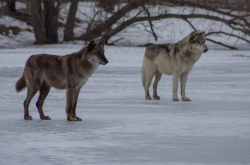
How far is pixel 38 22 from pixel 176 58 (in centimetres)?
1818

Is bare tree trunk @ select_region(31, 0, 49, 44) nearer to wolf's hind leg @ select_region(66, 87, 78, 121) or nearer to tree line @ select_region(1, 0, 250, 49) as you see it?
tree line @ select_region(1, 0, 250, 49)

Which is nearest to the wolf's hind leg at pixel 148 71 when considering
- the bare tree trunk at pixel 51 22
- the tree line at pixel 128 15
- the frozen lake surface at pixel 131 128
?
the frozen lake surface at pixel 131 128

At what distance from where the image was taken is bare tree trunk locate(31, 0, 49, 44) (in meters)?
24.4

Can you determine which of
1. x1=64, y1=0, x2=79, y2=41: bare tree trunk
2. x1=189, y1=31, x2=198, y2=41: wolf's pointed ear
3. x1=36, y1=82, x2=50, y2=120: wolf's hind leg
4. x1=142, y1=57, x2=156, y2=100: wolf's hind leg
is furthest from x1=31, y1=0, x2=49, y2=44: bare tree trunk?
x1=36, y1=82, x2=50, y2=120: wolf's hind leg

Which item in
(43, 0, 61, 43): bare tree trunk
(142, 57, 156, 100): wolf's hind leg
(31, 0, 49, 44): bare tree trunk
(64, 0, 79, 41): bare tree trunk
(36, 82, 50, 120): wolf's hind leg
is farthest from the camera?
(43, 0, 61, 43): bare tree trunk

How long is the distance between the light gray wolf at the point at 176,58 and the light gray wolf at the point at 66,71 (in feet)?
9.58

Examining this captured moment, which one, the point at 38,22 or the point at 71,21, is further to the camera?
the point at 71,21

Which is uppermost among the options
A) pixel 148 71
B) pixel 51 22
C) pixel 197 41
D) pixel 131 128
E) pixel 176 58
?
pixel 197 41

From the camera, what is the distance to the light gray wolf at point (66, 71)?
19.3ft

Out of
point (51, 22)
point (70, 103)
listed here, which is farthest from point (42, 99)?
point (51, 22)

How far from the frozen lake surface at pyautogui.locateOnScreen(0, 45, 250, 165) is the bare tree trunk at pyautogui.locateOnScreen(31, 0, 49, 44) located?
570 inches

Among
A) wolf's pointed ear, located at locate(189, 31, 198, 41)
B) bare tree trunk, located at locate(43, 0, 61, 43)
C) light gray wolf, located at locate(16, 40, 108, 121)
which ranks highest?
wolf's pointed ear, located at locate(189, 31, 198, 41)

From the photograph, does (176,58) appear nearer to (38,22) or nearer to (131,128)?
(131,128)

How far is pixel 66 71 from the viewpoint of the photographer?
19.6ft
